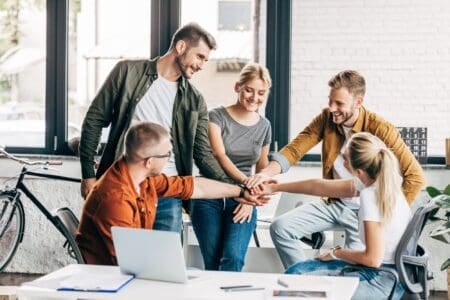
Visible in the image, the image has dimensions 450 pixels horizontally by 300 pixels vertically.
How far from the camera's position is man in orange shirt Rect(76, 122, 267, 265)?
360 centimetres

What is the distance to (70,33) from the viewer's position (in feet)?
21.7

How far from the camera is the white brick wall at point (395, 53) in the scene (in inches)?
242

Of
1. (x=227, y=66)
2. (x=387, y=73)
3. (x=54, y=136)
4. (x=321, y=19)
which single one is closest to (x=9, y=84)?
(x=54, y=136)

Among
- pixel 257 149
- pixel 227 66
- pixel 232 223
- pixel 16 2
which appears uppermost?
pixel 16 2

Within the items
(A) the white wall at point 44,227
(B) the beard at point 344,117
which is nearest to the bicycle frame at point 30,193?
(A) the white wall at point 44,227

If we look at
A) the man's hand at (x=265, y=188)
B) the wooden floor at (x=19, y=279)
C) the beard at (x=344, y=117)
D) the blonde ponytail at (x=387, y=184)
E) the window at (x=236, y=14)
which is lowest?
the wooden floor at (x=19, y=279)

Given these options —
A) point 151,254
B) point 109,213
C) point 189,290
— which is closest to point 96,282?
point 151,254

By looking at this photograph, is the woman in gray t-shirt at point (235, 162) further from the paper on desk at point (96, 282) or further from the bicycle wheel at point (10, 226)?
the bicycle wheel at point (10, 226)

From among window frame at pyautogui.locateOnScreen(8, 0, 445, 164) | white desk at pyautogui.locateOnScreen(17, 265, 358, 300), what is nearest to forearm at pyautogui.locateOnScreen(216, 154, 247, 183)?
white desk at pyautogui.locateOnScreen(17, 265, 358, 300)

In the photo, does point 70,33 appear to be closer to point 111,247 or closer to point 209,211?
point 209,211

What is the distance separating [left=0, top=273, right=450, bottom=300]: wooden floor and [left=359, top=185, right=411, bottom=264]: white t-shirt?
7.27 ft

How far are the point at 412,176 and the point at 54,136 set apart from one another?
2.92 meters

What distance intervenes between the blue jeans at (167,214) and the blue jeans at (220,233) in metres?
0.29

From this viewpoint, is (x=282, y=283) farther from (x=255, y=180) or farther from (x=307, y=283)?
(x=255, y=180)
